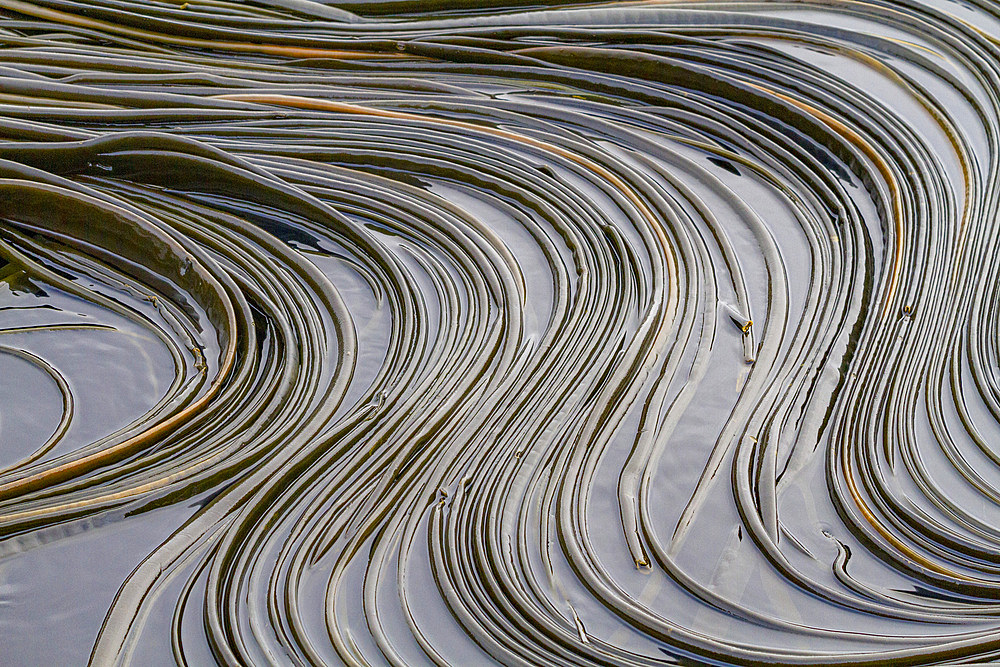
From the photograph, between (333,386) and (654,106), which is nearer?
(333,386)

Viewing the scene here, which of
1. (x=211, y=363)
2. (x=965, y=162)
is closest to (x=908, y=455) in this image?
(x=965, y=162)

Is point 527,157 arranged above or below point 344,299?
above

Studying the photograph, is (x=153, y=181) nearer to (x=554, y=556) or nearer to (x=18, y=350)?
(x=18, y=350)

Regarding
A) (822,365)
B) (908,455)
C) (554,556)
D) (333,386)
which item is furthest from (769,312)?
(333,386)

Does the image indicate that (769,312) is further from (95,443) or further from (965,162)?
(95,443)

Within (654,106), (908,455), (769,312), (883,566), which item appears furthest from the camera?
(654,106)

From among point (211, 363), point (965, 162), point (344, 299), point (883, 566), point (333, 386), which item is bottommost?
point (883, 566)

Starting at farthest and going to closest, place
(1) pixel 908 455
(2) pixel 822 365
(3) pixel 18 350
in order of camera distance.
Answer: (3) pixel 18 350
(2) pixel 822 365
(1) pixel 908 455
